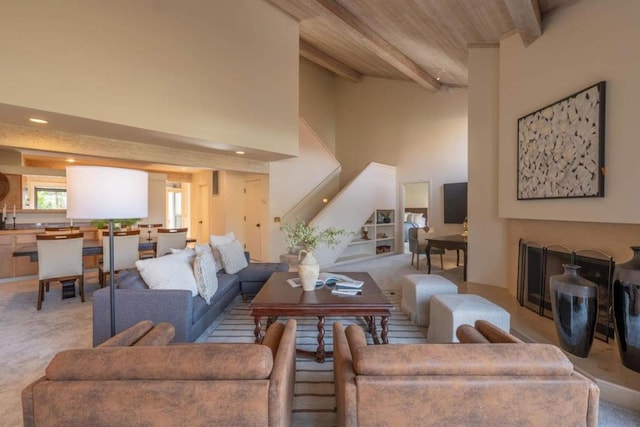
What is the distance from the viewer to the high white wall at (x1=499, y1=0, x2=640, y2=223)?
241 cm

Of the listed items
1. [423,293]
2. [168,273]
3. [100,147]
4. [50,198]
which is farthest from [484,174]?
[50,198]

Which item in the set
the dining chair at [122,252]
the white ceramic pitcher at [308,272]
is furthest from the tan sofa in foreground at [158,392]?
the dining chair at [122,252]

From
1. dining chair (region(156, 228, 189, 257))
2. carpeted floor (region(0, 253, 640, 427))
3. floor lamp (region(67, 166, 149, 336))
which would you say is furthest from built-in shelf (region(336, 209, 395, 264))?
floor lamp (region(67, 166, 149, 336))

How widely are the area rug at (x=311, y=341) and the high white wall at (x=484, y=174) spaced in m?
1.43

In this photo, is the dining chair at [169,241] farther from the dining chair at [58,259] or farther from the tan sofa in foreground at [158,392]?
the tan sofa in foreground at [158,392]

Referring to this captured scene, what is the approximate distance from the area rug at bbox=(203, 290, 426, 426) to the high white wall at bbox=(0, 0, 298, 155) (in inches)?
107

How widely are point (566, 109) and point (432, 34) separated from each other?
8.83ft

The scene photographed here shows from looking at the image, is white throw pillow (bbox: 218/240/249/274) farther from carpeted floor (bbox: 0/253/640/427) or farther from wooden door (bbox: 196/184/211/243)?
wooden door (bbox: 196/184/211/243)

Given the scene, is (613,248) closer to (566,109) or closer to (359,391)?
(566,109)

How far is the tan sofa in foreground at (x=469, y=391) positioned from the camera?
116cm

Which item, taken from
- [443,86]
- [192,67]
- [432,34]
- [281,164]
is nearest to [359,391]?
[192,67]

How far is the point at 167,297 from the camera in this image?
95.6 inches

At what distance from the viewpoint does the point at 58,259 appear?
398cm

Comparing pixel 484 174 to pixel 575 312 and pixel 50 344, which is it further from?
pixel 50 344
